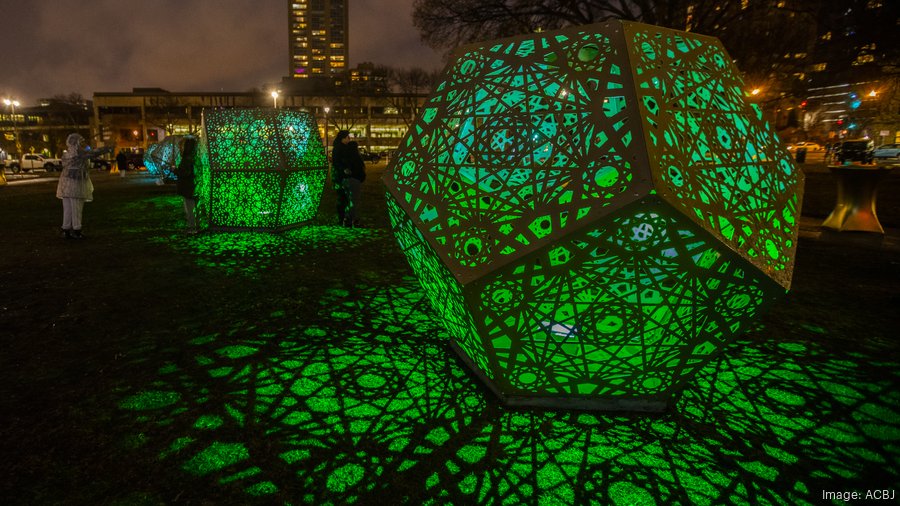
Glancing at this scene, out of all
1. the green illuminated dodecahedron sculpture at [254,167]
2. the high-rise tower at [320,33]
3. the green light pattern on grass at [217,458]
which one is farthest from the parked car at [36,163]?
the high-rise tower at [320,33]

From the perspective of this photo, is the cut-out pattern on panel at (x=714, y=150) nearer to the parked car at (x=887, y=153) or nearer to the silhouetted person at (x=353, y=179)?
the silhouetted person at (x=353, y=179)

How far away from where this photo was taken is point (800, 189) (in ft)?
11.5

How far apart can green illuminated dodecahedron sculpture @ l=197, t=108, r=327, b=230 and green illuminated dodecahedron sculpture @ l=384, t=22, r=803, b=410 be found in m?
6.73

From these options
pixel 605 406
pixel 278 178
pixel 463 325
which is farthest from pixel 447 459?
pixel 278 178

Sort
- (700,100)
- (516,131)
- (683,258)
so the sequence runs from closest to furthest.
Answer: (683,258) < (516,131) < (700,100)

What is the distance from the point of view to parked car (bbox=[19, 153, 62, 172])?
118ft

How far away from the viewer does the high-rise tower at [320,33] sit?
186625mm

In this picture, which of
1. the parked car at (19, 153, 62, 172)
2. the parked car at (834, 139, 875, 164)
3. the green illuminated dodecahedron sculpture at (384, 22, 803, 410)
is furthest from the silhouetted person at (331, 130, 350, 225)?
the parked car at (19, 153, 62, 172)

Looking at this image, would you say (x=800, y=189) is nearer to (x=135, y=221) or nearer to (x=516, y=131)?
(x=516, y=131)

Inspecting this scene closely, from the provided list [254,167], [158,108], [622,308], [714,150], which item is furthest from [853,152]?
[158,108]

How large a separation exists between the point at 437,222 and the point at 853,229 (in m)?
10.9

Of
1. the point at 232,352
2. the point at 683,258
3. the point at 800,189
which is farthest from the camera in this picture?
the point at 232,352

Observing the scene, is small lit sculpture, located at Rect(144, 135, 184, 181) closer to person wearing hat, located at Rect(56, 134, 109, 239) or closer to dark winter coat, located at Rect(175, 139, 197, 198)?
person wearing hat, located at Rect(56, 134, 109, 239)

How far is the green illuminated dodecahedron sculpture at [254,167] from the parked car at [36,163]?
35.9 m
